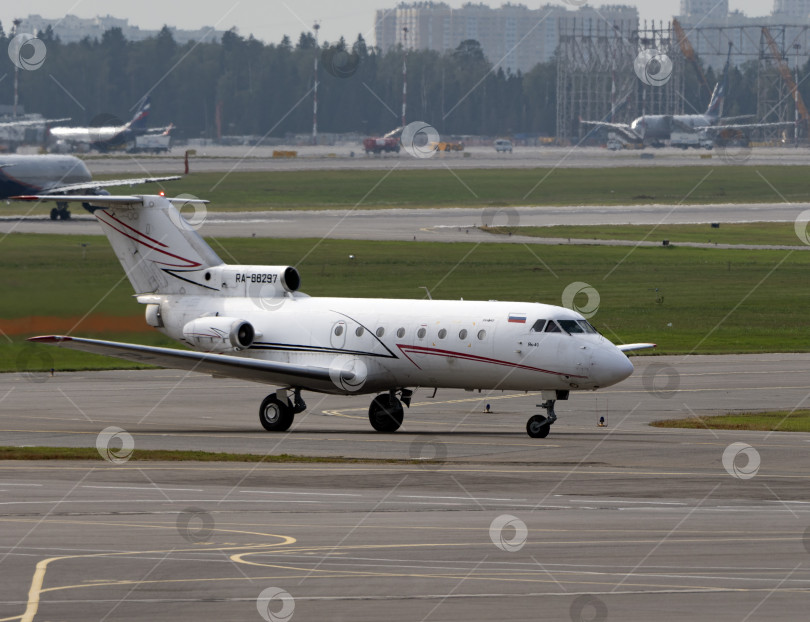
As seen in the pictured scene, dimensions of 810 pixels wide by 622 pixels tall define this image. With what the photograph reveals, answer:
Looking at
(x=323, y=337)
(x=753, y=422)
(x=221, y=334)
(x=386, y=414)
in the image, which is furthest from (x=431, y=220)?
(x=386, y=414)

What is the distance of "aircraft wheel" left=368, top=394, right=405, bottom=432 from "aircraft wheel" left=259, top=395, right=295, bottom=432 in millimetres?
2481

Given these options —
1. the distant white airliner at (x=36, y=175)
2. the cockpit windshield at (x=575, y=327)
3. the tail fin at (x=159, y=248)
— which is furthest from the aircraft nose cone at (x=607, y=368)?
the distant white airliner at (x=36, y=175)

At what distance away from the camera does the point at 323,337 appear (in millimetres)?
42156

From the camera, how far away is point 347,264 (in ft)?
291

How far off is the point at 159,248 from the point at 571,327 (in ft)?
45.4

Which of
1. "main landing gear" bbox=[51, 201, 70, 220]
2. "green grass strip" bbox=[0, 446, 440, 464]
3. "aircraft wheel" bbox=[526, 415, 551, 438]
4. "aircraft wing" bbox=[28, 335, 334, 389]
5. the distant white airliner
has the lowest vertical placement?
"main landing gear" bbox=[51, 201, 70, 220]

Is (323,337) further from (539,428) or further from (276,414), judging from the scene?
(539,428)

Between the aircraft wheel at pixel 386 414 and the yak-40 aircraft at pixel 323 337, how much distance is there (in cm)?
3

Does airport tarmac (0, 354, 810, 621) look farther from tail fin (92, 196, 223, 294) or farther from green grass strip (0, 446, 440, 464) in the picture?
tail fin (92, 196, 223, 294)

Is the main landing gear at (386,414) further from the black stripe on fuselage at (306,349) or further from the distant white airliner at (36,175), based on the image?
the distant white airliner at (36,175)

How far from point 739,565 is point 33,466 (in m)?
17.8

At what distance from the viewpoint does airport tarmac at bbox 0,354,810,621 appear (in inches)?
731

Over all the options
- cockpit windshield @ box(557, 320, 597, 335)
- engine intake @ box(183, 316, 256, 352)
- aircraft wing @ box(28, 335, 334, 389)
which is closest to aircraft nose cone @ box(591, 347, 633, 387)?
cockpit windshield @ box(557, 320, 597, 335)

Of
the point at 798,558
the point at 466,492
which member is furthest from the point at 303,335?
the point at 798,558
